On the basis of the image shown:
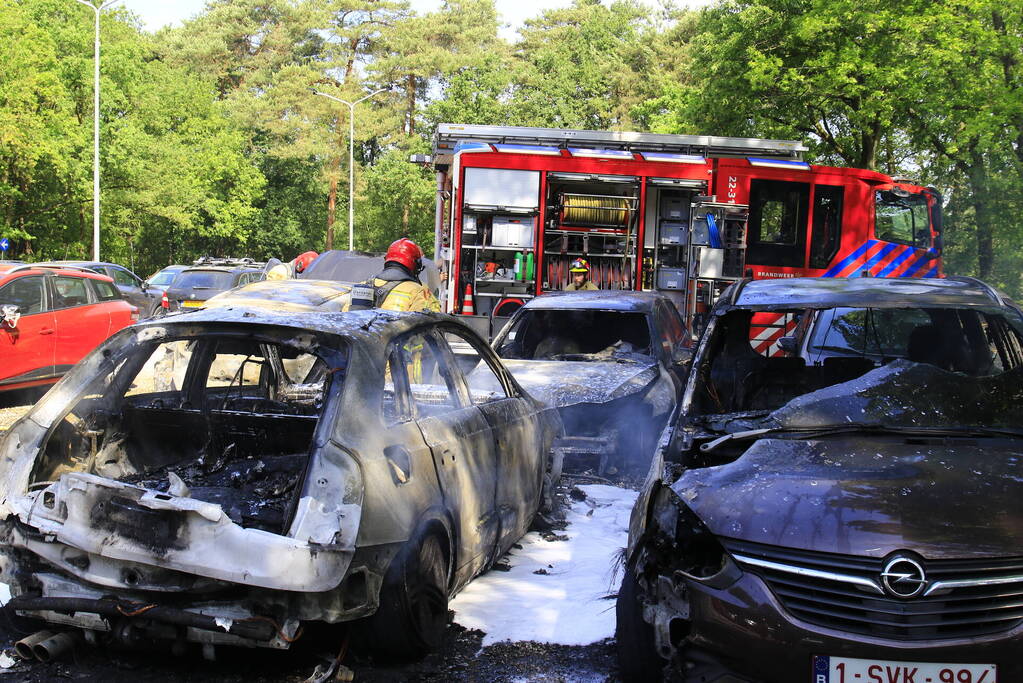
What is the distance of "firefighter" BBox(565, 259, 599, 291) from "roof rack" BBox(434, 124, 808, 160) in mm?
2579

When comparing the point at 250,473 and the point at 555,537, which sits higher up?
the point at 250,473

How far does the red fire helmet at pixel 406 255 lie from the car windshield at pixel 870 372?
9.79 feet

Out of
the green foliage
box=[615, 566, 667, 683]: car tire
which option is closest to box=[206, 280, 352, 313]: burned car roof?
box=[615, 566, 667, 683]: car tire

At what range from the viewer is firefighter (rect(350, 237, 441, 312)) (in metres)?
7.74

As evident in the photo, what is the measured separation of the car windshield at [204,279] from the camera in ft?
63.2

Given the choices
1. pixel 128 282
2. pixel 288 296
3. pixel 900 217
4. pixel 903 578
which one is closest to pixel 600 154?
pixel 288 296

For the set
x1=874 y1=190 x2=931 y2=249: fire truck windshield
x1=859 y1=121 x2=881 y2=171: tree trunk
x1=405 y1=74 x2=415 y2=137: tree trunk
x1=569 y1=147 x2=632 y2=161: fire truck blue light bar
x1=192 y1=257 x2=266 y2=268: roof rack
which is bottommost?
x1=192 y1=257 x2=266 y2=268: roof rack

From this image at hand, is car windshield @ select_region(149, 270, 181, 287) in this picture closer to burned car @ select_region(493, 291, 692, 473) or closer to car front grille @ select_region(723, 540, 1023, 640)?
burned car @ select_region(493, 291, 692, 473)

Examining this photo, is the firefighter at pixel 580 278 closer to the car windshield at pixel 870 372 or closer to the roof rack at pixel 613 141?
the roof rack at pixel 613 141

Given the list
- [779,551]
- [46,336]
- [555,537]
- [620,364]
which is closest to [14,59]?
[46,336]

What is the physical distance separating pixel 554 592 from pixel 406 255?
390 cm

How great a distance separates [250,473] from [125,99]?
38361 millimetres

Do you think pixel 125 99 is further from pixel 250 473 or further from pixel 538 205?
pixel 250 473

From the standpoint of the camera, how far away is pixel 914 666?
9.26ft
